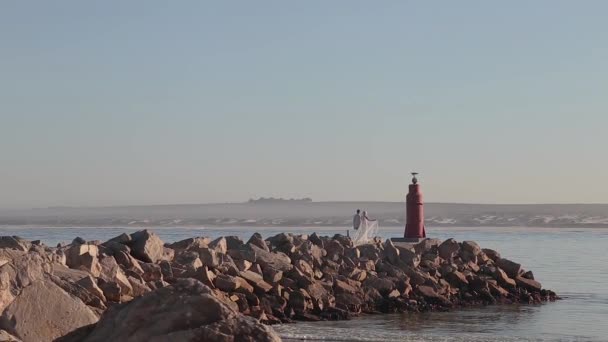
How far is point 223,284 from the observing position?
514 inches

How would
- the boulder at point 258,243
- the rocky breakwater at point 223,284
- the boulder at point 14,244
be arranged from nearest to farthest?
1. the rocky breakwater at point 223,284
2. the boulder at point 14,244
3. the boulder at point 258,243

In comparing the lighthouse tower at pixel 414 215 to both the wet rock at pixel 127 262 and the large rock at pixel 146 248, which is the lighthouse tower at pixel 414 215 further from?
the wet rock at pixel 127 262

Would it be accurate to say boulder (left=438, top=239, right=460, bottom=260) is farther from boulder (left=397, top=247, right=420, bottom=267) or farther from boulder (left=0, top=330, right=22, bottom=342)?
boulder (left=0, top=330, right=22, bottom=342)

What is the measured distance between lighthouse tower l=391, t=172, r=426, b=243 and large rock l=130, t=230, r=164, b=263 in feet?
23.8

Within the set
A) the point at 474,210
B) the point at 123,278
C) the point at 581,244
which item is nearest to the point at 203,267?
the point at 123,278

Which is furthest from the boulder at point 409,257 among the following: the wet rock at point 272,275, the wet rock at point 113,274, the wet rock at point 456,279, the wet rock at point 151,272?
the wet rock at point 113,274

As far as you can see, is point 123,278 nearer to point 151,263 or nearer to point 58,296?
point 151,263

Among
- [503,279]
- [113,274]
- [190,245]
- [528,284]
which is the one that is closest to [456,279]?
[503,279]

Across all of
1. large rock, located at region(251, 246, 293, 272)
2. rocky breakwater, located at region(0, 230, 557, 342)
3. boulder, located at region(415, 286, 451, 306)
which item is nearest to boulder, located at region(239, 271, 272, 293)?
rocky breakwater, located at region(0, 230, 557, 342)

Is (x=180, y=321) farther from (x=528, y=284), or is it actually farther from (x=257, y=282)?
(x=528, y=284)

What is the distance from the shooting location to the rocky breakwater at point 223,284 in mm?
6492

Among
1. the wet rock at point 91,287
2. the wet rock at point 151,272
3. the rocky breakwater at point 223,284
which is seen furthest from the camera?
the wet rock at point 151,272

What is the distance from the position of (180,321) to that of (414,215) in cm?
1397

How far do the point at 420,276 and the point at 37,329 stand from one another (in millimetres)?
9505
